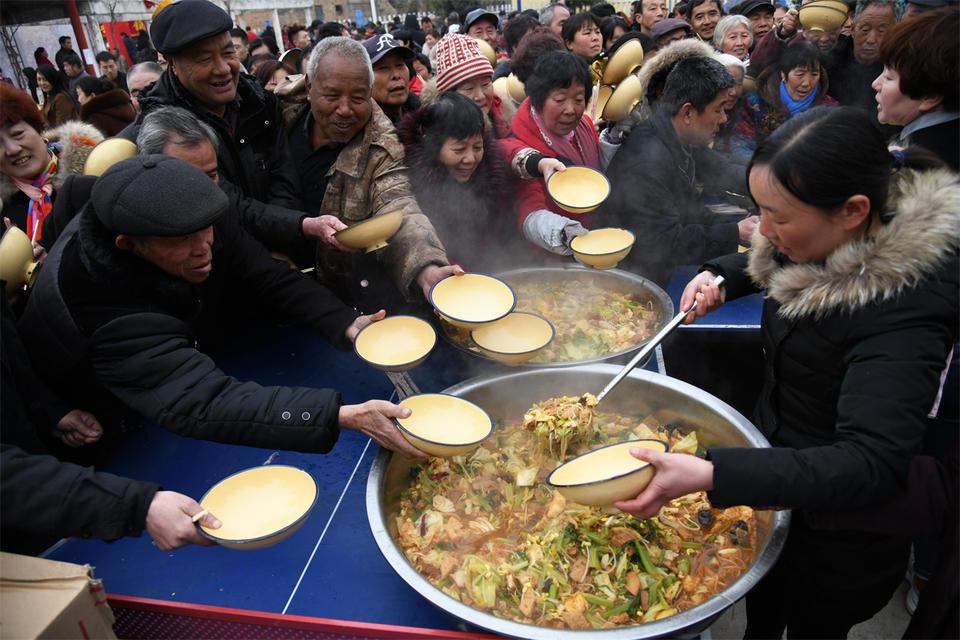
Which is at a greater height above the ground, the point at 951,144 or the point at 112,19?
the point at 112,19

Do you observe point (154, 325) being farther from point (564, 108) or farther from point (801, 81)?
point (801, 81)

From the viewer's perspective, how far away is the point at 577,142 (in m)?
3.77

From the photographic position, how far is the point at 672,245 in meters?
3.26

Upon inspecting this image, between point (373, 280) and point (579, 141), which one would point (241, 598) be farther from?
point (579, 141)

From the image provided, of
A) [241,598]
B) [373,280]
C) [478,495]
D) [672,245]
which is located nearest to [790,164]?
[478,495]

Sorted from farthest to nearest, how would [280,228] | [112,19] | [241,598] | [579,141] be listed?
[112,19] → [579,141] → [280,228] → [241,598]

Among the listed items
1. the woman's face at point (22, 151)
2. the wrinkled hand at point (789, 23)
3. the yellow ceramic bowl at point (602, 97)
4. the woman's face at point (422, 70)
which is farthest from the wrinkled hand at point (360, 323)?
the woman's face at point (422, 70)

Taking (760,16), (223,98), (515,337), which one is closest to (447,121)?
(223,98)

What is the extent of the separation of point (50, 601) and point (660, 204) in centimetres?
310

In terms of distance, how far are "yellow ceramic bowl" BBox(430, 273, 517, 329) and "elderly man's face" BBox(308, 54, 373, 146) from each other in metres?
1.06

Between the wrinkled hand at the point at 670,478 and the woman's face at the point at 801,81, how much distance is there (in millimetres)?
4524

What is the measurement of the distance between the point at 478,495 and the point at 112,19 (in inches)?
876

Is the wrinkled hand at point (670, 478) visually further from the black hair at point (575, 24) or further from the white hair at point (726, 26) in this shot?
the white hair at point (726, 26)

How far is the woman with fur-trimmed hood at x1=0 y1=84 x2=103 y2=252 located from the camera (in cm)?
300
